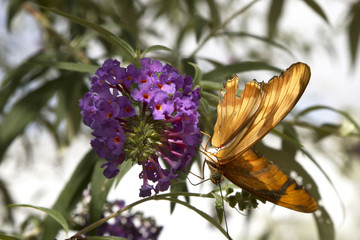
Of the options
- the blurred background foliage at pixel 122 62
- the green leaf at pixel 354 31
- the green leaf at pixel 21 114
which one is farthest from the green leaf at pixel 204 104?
the green leaf at pixel 354 31

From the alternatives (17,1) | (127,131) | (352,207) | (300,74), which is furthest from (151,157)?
(352,207)

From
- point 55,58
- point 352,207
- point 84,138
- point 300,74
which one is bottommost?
point 300,74

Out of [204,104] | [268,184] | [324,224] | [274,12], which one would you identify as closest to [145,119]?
[204,104]

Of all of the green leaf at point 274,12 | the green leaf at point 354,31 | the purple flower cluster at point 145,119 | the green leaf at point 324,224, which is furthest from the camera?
the green leaf at point 354,31

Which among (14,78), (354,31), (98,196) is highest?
(354,31)

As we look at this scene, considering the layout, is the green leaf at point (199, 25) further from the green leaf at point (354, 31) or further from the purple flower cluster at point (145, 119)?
the green leaf at point (354, 31)

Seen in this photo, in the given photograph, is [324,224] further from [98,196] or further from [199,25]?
[199,25]

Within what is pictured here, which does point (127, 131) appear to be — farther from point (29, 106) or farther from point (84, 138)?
→ point (84, 138)
